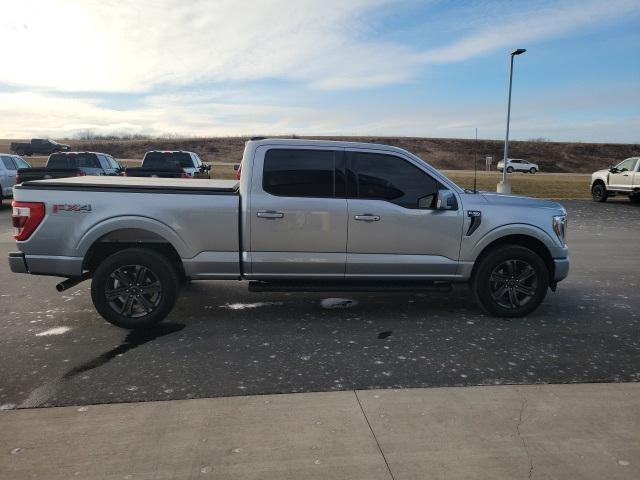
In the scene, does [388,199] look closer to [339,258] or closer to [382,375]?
[339,258]

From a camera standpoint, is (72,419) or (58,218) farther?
(58,218)

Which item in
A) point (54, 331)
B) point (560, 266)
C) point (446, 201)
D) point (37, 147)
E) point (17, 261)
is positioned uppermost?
point (37, 147)

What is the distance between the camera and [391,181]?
213 inches

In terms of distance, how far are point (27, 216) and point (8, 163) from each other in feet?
45.7

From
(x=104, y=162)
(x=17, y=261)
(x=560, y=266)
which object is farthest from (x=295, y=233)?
(x=104, y=162)

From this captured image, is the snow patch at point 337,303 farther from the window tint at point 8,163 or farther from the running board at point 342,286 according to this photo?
the window tint at point 8,163

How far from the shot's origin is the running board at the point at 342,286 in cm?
531

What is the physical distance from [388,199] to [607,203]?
746 inches

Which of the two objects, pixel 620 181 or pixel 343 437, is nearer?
pixel 343 437

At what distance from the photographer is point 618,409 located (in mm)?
3553

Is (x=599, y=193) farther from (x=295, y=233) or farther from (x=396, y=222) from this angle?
(x=295, y=233)

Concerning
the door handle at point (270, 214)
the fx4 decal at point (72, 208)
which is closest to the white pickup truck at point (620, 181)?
the door handle at point (270, 214)

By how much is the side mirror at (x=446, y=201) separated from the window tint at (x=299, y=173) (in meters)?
1.10

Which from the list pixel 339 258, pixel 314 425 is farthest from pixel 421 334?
pixel 314 425
